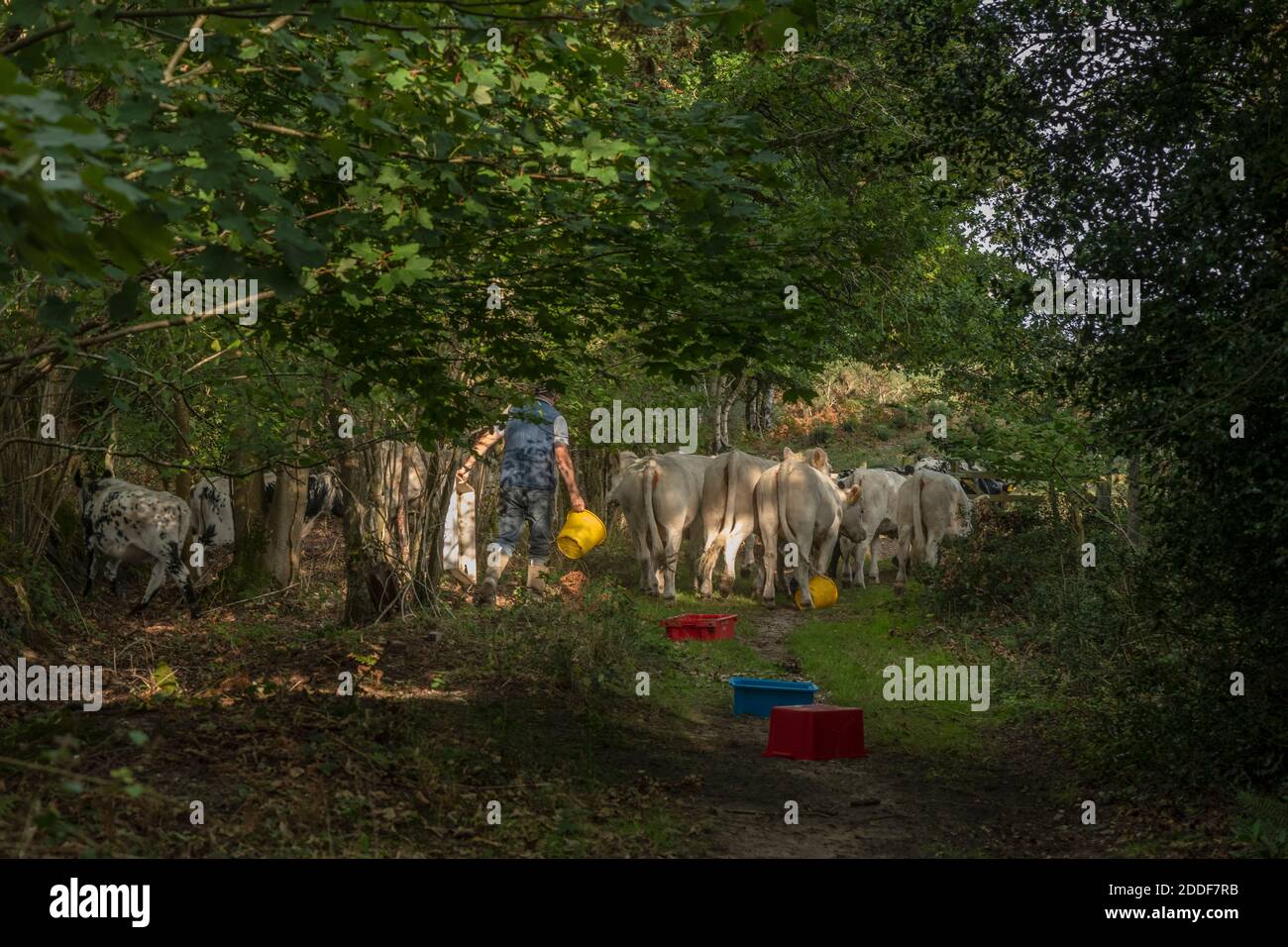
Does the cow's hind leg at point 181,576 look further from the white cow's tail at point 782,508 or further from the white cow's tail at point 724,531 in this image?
the white cow's tail at point 782,508

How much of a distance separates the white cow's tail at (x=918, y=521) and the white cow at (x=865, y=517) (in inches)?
42.1

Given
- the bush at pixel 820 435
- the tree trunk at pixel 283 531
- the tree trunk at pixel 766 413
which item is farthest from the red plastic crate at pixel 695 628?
the bush at pixel 820 435

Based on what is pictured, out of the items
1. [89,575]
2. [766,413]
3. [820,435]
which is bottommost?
[89,575]

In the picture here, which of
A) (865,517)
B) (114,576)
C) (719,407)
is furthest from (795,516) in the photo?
(719,407)

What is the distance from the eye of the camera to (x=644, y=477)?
20047 mm

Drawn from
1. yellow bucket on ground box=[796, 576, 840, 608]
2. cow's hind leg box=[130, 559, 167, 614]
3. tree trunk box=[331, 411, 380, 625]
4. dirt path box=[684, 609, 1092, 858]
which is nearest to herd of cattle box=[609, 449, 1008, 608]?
yellow bucket on ground box=[796, 576, 840, 608]

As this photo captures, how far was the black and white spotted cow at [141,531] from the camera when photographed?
600 inches

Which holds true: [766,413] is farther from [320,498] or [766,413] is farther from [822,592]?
[822,592]

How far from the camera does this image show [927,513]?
21297 mm

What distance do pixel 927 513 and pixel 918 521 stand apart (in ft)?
0.60

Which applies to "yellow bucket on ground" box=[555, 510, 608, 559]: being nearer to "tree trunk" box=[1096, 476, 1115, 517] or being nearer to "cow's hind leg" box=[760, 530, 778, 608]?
"cow's hind leg" box=[760, 530, 778, 608]

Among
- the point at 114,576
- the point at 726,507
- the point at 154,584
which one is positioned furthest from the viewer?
the point at 726,507

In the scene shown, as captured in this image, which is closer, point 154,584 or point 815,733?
point 815,733

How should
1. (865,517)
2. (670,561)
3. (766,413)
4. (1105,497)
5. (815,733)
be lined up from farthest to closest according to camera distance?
(766,413)
(865,517)
(670,561)
(1105,497)
(815,733)
